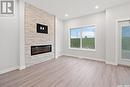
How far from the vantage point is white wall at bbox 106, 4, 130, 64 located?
420cm

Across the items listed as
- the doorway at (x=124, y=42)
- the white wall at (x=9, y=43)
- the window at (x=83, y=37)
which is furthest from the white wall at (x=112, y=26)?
the white wall at (x=9, y=43)

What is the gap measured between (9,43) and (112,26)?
4520 millimetres

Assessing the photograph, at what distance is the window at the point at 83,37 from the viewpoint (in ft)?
19.0

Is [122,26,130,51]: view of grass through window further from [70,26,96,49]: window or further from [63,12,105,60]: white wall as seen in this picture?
[70,26,96,49]: window

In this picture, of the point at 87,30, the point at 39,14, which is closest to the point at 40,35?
the point at 39,14

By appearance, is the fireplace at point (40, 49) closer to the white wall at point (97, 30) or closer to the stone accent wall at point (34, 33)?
the stone accent wall at point (34, 33)

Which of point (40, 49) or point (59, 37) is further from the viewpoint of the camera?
point (59, 37)

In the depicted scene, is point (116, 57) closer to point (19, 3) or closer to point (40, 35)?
point (40, 35)

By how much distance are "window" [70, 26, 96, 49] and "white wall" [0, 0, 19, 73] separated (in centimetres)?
398

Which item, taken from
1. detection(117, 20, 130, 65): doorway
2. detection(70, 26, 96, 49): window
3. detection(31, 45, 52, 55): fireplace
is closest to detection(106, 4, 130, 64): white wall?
detection(117, 20, 130, 65): doorway

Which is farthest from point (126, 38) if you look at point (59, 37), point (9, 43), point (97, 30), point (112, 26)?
point (9, 43)

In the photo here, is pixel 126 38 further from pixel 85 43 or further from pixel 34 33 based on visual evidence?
pixel 34 33

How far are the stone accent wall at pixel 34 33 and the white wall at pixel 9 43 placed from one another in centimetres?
44

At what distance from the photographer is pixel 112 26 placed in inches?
175
